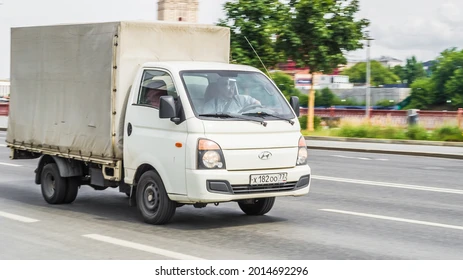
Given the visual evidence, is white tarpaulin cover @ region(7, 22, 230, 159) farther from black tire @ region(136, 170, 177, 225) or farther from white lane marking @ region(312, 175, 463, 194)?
white lane marking @ region(312, 175, 463, 194)

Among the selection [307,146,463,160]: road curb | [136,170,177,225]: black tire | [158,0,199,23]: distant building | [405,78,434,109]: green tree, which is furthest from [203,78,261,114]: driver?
[158,0,199,23]: distant building

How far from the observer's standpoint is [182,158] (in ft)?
30.1

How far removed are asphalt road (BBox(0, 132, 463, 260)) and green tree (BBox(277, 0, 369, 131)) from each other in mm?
20585

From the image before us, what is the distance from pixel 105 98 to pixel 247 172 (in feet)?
7.37

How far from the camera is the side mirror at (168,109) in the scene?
30.3 feet

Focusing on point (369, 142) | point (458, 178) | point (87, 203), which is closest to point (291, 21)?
point (369, 142)

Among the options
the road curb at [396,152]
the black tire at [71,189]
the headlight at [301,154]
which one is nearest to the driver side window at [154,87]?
the headlight at [301,154]

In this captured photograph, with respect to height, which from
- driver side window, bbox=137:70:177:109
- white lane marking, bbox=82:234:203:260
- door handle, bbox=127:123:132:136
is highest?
driver side window, bbox=137:70:177:109

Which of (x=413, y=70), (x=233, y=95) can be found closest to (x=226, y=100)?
(x=233, y=95)

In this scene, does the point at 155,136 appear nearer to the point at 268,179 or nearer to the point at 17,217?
the point at 268,179

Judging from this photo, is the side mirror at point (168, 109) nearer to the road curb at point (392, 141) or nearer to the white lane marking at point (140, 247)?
the white lane marking at point (140, 247)

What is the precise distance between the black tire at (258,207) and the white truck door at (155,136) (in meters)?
1.39

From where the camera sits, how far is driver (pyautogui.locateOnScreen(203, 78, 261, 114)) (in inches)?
376

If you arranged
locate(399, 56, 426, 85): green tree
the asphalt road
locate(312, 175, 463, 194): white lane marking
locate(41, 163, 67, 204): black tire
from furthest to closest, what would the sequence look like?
locate(399, 56, 426, 85): green tree < locate(312, 175, 463, 194): white lane marking < locate(41, 163, 67, 204): black tire < the asphalt road
